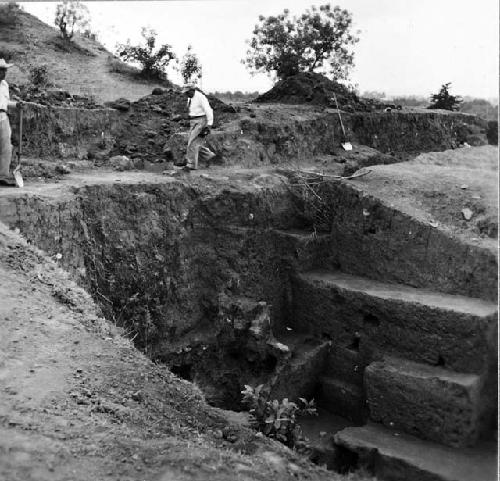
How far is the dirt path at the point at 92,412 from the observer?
3.32m

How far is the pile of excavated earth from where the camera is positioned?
12.8 ft

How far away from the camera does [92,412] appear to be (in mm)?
3777

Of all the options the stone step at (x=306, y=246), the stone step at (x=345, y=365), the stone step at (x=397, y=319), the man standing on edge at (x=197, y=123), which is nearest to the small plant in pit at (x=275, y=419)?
the stone step at (x=397, y=319)

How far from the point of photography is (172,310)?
26.3 feet

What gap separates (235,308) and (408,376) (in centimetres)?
262

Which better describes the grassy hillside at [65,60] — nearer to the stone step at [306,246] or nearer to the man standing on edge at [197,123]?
the man standing on edge at [197,123]

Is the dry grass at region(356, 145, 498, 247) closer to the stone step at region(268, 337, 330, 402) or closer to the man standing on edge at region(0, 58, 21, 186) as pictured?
the stone step at region(268, 337, 330, 402)

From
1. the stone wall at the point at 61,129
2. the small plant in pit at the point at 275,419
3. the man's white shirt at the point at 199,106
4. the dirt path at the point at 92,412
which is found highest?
the man's white shirt at the point at 199,106

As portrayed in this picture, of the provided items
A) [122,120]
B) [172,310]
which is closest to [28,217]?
[172,310]

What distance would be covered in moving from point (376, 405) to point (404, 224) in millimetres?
2383

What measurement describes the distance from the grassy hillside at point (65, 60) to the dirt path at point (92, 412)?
374 inches

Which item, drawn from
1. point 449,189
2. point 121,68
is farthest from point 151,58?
point 449,189

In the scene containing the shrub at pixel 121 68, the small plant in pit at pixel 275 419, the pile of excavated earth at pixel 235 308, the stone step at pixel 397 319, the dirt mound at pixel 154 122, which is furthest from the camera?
the shrub at pixel 121 68

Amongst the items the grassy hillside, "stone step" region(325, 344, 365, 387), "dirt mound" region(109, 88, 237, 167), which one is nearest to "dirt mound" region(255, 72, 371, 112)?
"dirt mound" region(109, 88, 237, 167)
